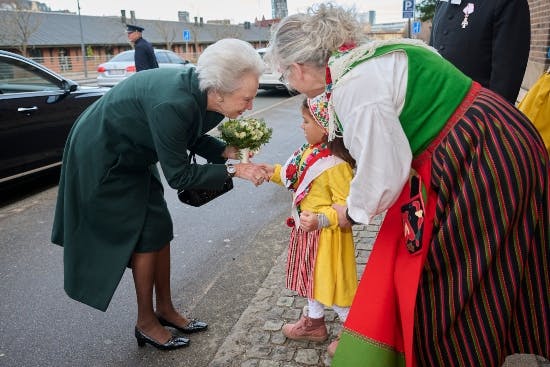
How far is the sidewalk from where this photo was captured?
260 cm

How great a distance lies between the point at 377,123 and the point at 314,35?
1.46 ft

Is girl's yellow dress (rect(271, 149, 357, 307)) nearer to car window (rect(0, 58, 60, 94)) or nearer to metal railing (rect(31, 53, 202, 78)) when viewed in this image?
car window (rect(0, 58, 60, 94))

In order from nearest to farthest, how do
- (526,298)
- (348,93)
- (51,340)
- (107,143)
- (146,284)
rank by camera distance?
(348,93)
(526,298)
(107,143)
(146,284)
(51,340)

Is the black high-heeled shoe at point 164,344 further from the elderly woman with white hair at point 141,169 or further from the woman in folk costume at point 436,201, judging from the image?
the woman in folk costume at point 436,201

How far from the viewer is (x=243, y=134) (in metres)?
2.86

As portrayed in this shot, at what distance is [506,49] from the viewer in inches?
119

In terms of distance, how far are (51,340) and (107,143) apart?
1384 mm

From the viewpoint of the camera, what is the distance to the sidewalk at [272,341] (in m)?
2.60

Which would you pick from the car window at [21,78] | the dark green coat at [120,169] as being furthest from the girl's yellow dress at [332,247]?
the car window at [21,78]

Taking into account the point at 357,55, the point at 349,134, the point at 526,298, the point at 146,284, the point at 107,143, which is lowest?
the point at 146,284

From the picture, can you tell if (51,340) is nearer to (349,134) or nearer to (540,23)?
(349,134)

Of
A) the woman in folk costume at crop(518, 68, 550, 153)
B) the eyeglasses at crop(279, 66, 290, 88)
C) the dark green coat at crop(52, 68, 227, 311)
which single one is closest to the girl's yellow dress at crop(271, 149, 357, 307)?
the dark green coat at crop(52, 68, 227, 311)

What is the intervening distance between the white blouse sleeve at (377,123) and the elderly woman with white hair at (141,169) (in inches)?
32.4

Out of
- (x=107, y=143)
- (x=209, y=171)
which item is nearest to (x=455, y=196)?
(x=209, y=171)
